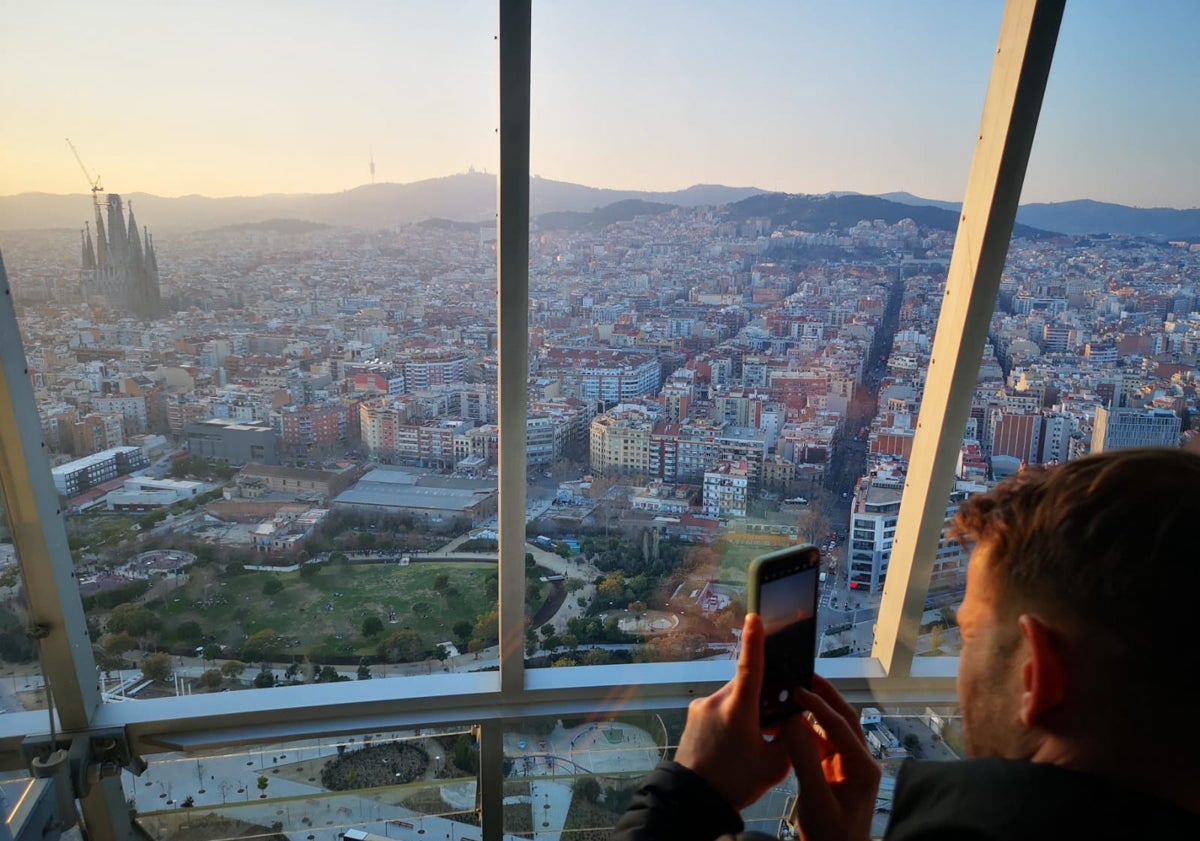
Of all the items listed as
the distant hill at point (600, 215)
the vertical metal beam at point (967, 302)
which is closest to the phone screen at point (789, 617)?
the distant hill at point (600, 215)

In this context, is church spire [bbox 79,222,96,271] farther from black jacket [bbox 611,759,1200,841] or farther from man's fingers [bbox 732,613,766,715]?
black jacket [bbox 611,759,1200,841]

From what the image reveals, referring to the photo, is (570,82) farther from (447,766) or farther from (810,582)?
(447,766)

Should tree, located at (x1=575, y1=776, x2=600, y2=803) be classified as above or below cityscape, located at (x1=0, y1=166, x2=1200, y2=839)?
below

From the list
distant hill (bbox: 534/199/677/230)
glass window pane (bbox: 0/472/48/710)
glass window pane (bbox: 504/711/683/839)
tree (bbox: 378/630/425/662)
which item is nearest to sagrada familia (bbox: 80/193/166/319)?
glass window pane (bbox: 0/472/48/710)

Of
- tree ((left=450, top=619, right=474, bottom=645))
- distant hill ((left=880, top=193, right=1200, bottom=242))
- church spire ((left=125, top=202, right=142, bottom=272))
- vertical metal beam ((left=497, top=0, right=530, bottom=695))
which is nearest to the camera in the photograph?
vertical metal beam ((left=497, top=0, right=530, bottom=695))

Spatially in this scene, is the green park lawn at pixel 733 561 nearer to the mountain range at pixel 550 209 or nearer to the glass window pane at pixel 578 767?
the glass window pane at pixel 578 767

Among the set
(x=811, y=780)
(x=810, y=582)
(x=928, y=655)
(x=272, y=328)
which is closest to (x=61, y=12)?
(x=272, y=328)
